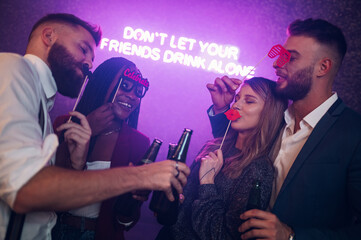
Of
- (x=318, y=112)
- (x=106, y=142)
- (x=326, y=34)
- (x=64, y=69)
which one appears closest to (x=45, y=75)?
(x=64, y=69)

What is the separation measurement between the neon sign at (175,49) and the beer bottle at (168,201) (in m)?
2.83

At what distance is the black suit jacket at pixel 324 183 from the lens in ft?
4.78

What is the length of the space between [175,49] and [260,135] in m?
2.74

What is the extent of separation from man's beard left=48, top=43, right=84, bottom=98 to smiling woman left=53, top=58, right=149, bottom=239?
332 mm

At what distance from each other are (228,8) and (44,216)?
4.08 m

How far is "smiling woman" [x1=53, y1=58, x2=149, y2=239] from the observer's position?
1.75 meters

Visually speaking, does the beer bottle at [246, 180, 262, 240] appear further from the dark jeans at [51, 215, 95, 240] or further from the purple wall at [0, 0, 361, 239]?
the purple wall at [0, 0, 361, 239]

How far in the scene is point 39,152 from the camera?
0.92 metres

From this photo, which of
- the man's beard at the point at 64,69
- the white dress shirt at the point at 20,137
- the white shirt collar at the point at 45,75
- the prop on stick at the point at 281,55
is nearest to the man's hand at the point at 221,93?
the prop on stick at the point at 281,55

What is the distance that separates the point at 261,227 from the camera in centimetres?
126

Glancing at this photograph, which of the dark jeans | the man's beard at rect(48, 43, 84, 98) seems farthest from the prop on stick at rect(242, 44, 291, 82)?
the dark jeans

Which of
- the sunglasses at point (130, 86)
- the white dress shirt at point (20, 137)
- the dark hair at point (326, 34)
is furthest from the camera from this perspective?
the sunglasses at point (130, 86)

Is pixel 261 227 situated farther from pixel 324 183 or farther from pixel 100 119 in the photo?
pixel 100 119

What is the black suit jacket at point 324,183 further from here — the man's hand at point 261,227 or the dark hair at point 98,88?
the dark hair at point 98,88
